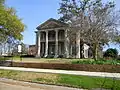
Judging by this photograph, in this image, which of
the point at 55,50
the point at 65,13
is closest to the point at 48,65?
the point at 65,13

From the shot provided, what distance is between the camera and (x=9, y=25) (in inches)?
1414

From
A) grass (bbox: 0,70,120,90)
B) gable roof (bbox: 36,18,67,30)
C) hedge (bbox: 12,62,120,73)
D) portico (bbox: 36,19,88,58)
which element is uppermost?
gable roof (bbox: 36,18,67,30)

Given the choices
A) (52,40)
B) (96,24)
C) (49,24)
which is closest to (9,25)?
(96,24)

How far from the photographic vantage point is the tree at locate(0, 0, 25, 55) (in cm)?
3483

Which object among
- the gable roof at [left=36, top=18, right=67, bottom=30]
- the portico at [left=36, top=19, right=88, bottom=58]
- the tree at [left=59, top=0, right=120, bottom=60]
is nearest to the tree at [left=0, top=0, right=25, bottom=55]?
the tree at [left=59, top=0, right=120, bottom=60]

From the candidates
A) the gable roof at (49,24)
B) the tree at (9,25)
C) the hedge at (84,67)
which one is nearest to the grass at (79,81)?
the hedge at (84,67)

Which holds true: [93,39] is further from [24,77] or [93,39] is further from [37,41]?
[37,41]

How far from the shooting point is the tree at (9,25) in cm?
3483

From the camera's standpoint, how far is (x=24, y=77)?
17953 millimetres

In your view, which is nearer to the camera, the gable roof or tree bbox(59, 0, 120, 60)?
tree bbox(59, 0, 120, 60)

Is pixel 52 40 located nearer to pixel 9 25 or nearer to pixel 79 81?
pixel 9 25

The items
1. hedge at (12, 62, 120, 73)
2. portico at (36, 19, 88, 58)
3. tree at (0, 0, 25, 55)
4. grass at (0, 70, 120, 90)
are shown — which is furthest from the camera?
portico at (36, 19, 88, 58)

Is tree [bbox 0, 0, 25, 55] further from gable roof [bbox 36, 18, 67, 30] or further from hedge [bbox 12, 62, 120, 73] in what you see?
gable roof [bbox 36, 18, 67, 30]

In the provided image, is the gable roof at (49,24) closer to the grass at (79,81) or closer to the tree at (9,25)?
the tree at (9,25)
